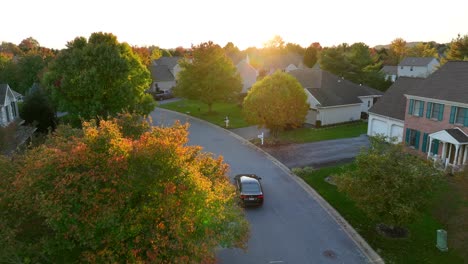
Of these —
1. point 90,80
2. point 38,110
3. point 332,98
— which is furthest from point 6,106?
point 332,98

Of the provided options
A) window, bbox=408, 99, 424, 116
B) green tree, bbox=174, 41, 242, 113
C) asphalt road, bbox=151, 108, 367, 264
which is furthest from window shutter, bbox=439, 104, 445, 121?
green tree, bbox=174, 41, 242, 113

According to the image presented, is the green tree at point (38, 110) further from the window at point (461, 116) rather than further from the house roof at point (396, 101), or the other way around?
the window at point (461, 116)

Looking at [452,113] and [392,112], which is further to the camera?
[392,112]

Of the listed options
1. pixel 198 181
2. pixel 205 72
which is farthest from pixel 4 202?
pixel 205 72

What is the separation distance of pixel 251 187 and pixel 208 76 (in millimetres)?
28033

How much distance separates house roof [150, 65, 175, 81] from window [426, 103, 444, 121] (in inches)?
2225

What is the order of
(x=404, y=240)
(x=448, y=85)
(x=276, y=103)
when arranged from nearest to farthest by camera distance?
(x=404, y=240), (x=448, y=85), (x=276, y=103)

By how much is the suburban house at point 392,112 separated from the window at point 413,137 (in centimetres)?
175

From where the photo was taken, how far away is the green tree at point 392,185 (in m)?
16.4

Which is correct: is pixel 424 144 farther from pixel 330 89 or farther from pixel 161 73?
pixel 161 73

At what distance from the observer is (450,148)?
87.1ft

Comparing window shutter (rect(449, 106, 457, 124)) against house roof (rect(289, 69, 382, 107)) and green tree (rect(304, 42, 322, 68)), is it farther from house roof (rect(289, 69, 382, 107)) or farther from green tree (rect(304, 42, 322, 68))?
green tree (rect(304, 42, 322, 68))

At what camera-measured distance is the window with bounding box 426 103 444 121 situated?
27.3 m

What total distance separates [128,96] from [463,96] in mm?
26557
